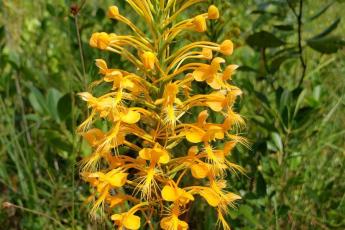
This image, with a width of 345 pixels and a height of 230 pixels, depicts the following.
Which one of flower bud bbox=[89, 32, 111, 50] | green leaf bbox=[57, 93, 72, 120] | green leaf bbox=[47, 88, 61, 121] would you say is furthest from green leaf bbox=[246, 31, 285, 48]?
flower bud bbox=[89, 32, 111, 50]

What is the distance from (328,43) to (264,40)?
319 mm

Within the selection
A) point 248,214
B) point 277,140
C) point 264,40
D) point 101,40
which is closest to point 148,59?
point 101,40

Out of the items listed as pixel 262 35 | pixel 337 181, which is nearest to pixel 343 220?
pixel 337 181

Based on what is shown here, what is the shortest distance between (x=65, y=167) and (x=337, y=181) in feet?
4.88

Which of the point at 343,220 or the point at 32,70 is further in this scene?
the point at 32,70

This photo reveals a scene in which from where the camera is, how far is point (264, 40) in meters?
2.96

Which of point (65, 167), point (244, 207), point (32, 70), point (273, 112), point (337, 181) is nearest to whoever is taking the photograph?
point (244, 207)

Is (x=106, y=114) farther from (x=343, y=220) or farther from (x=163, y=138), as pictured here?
(x=343, y=220)

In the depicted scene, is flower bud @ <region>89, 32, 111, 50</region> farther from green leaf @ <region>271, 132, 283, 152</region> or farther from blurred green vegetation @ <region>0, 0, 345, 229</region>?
green leaf @ <region>271, 132, 283, 152</region>

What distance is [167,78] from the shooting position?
1.84m

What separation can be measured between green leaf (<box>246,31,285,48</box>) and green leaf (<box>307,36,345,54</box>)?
0.16 meters

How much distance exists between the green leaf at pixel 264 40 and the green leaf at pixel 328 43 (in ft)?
0.53

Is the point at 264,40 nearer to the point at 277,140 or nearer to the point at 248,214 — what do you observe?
the point at 277,140

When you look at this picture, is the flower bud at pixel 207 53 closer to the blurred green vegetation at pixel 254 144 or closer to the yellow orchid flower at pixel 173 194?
the yellow orchid flower at pixel 173 194
